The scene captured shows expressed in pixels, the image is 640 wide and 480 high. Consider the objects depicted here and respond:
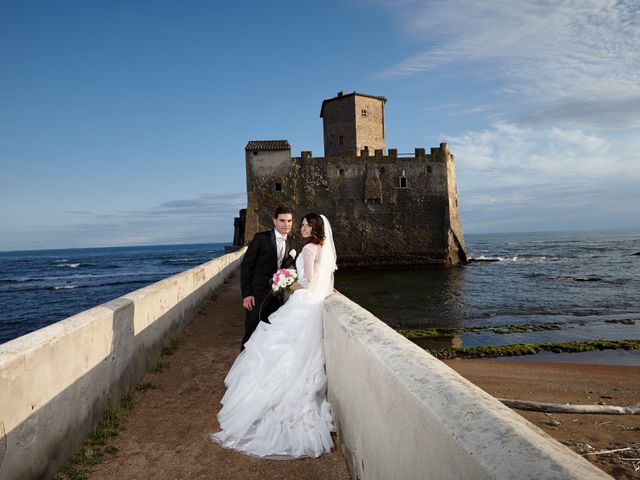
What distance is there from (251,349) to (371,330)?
1.71 metres

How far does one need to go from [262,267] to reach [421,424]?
3.59 meters

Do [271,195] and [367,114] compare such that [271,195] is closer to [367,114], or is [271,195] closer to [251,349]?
[367,114]

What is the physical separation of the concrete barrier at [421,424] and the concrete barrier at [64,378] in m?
2.14

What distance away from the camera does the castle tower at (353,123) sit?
36781 millimetres

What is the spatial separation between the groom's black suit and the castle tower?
31604 millimetres

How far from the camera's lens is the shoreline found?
465 centimetres

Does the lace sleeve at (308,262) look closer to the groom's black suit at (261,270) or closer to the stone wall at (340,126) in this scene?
the groom's black suit at (261,270)

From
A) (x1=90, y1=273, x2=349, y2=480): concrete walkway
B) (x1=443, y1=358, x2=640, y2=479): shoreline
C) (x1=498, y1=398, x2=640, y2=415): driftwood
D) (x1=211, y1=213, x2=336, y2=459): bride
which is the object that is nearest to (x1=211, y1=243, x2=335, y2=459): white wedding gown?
(x1=211, y1=213, x2=336, y2=459): bride

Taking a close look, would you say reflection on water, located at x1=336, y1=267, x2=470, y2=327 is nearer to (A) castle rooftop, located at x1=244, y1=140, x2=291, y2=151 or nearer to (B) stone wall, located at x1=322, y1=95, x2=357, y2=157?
(A) castle rooftop, located at x1=244, y1=140, x2=291, y2=151

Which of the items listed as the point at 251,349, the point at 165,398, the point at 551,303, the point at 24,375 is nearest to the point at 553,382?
the point at 251,349

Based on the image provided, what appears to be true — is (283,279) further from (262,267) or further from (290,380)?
(290,380)

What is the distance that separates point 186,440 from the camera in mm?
3660

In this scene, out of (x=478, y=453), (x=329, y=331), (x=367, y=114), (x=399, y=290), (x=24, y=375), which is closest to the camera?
(x=478, y=453)

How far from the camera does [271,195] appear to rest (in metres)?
33.3
